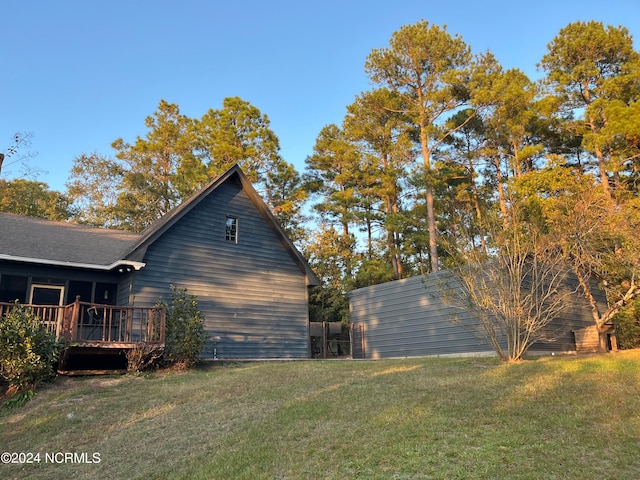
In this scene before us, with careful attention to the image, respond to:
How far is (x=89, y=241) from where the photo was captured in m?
17.3

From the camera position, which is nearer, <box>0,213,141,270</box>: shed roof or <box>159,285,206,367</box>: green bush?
<box>159,285,206,367</box>: green bush

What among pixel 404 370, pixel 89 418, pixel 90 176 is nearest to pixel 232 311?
pixel 404 370

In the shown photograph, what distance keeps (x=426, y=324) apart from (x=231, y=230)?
26.4 ft

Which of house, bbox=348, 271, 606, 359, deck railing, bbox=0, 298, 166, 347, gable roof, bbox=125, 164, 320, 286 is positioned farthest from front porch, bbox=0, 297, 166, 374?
house, bbox=348, 271, 606, 359

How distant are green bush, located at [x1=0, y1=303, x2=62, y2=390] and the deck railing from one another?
1.60 ft

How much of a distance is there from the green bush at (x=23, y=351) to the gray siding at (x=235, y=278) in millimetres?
4374

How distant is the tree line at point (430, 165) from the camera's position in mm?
17859

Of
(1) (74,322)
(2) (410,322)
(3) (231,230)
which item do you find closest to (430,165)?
(2) (410,322)

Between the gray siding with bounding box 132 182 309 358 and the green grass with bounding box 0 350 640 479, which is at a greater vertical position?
the gray siding with bounding box 132 182 309 358

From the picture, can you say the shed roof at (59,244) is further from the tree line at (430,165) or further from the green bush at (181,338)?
the tree line at (430,165)

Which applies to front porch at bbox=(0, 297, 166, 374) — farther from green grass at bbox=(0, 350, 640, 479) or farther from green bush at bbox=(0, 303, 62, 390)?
green grass at bbox=(0, 350, 640, 479)

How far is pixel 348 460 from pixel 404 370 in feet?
21.3

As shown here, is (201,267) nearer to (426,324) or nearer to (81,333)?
(81,333)

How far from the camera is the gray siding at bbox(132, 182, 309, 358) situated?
15922 millimetres
